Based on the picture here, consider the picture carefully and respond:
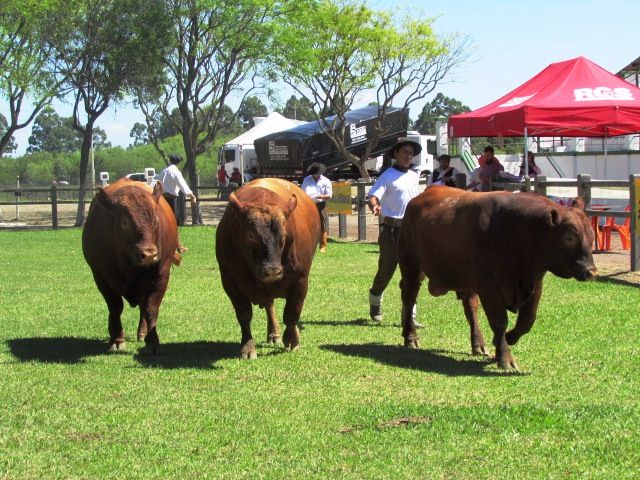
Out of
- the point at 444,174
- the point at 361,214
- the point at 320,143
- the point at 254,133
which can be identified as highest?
the point at 254,133

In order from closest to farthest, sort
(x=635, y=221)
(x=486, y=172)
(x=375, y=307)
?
(x=375, y=307), (x=635, y=221), (x=486, y=172)

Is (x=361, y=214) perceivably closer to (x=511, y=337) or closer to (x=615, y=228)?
(x=615, y=228)

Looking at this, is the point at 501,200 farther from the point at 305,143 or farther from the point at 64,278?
the point at 305,143

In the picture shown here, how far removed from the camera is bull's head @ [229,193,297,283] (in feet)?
Answer: 27.8

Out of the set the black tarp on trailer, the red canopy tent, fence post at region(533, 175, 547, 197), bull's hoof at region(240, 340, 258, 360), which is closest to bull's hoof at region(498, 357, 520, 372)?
bull's hoof at region(240, 340, 258, 360)

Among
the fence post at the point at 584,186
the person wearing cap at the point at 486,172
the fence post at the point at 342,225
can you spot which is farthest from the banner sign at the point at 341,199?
the fence post at the point at 584,186

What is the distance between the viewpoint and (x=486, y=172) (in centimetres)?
1988

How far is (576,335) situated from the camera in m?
9.69

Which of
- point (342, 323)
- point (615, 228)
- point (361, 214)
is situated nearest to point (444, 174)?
point (615, 228)

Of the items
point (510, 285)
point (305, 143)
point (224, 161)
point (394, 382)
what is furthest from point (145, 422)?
point (224, 161)

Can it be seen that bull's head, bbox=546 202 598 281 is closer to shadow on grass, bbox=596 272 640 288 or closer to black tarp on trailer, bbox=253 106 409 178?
shadow on grass, bbox=596 272 640 288

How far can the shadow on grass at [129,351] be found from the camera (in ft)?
29.2

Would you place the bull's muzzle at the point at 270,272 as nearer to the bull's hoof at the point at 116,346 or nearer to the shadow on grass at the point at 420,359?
the shadow on grass at the point at 420,359

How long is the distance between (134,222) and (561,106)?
1103 centimetres
